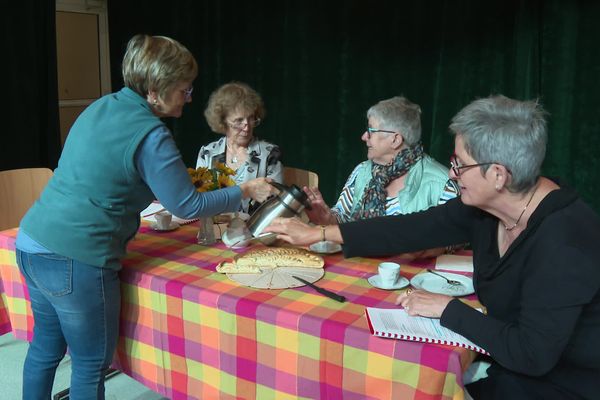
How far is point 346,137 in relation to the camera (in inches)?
157

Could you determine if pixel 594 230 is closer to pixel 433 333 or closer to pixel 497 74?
pixel 433 333

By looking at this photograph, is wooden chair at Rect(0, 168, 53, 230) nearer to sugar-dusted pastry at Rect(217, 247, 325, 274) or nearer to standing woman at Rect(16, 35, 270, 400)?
standing woman at Rect(16, 35, 270, 400)

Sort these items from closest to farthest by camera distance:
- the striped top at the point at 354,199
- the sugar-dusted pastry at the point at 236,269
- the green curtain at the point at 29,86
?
1. the sugar-dusted pastry at the point at 236,269
2. the striped top at the point at 354,199
3. the green curtain at the point at 29,86

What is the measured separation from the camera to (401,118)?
80.1 inches

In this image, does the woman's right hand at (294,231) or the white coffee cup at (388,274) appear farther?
the woman's right hand at (294,231)

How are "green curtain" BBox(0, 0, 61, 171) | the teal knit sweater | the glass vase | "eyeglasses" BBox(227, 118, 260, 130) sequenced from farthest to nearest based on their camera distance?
"green curtain" BBox(0, 0, 61, 171)
"eyeglasses" BBox(227, 118, 260, 130)
the glass vase
the teal knit sweater

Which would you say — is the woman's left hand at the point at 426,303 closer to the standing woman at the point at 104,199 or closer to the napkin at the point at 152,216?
the standing woman at the point at 104,199

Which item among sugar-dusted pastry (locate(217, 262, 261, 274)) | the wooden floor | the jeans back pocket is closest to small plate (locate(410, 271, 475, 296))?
sugar-dusted pastry (locate(217, 262, 261, 274))

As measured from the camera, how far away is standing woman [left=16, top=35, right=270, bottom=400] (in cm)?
142

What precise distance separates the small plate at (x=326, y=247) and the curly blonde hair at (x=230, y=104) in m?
1.21

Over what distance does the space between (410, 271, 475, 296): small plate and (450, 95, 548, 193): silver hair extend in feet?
1.07

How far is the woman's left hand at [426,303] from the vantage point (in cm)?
127

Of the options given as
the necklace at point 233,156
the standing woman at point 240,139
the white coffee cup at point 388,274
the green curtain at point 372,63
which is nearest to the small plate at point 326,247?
the white coffee cup at point 388,274

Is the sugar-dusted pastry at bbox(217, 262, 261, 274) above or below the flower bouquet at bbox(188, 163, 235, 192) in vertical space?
below
